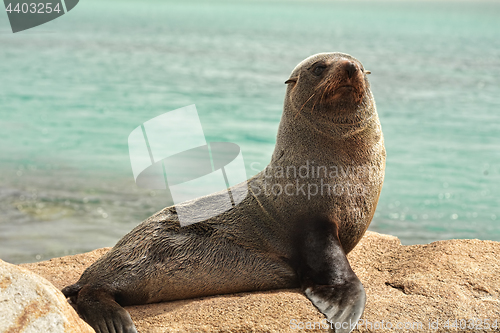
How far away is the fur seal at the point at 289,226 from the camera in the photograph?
14.1 ft

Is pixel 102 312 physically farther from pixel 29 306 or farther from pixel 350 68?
pixel 350 68

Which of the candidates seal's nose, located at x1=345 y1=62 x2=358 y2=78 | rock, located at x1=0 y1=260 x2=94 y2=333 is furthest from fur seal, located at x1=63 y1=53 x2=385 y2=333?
rock, located at x1=0 y1=260 x2=94 y2=333

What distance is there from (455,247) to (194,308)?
260 centimetres

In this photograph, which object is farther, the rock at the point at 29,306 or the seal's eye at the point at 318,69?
the seal's eye at the point at 318,69

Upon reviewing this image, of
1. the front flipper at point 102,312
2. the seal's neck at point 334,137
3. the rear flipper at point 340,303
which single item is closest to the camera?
the rear flipper at point 340,303

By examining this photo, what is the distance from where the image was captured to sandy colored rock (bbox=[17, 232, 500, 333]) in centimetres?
374

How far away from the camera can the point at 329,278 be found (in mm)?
4035

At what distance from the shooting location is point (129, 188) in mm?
10641

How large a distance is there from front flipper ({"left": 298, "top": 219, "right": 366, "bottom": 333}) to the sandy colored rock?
Answer: 9cm

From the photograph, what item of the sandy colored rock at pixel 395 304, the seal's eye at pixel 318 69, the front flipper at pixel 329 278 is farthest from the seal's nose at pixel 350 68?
the sandy colored rock at pixel 395 304

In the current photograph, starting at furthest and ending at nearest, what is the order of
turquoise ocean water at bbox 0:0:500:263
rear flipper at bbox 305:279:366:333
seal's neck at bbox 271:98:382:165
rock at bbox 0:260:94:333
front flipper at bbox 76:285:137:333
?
turquoise ocean water at bbox 0:0:500:263
seal's neck at bbox 271:98:382:165
front flipper at bbox 76:285:137:333
rear flipper at bbox 305:279:366:333
rock at bbox 0:260:94:333

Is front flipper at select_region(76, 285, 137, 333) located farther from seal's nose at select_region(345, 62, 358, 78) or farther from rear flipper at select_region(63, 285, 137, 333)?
seal's nose at select_region(345, 62, 358, 78)

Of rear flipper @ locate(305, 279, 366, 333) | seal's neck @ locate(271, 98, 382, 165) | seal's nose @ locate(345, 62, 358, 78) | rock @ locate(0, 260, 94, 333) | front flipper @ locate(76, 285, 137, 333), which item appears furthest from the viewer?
seal's neck @ locate(271, 98, 382, 165)

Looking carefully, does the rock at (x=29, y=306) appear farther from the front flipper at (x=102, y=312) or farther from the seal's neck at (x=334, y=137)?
the seal's neck at (x=334, y=137)
